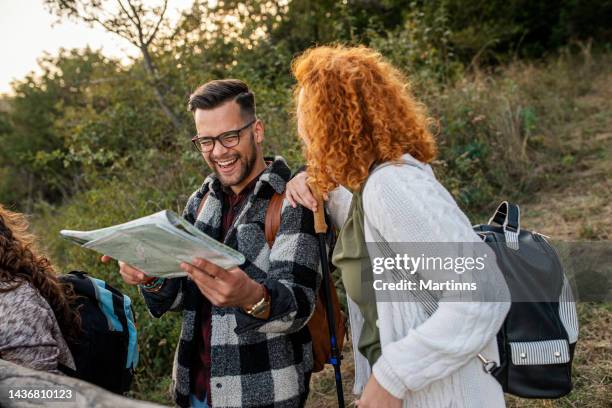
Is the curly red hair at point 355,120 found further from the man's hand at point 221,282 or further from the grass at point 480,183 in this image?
the grass at point 480,183

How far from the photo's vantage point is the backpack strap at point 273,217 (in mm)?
1926

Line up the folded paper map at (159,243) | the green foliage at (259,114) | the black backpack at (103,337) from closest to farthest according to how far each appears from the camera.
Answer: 1. the folded paper map at (159,243)
2. the black backpack at (103,337)
3. the green foliage at (259,114)

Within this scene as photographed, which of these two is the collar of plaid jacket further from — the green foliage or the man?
the green foliage

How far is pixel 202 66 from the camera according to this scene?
22.3 ft

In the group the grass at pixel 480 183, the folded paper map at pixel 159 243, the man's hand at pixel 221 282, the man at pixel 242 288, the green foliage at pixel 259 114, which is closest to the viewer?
the folded paper map at pixel 159 243

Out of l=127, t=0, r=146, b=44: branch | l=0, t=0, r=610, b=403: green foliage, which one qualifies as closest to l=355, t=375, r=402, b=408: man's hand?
l=0, t=0, r=610, b=403: green foliage

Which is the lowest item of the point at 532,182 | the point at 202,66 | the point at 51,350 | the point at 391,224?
the point at 532,182

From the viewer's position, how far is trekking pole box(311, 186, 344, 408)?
187cm

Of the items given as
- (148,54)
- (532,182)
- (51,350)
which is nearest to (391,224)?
(51,350)

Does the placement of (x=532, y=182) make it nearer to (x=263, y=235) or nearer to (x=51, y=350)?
(x=263, y=235)

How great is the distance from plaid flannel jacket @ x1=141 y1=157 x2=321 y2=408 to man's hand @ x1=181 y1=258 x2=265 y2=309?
0.17 meters

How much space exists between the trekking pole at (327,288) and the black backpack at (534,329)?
0.58 m

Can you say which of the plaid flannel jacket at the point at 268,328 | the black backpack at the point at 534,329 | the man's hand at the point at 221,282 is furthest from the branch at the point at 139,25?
the black backpack at the point at 534,329

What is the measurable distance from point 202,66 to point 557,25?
440 inches
